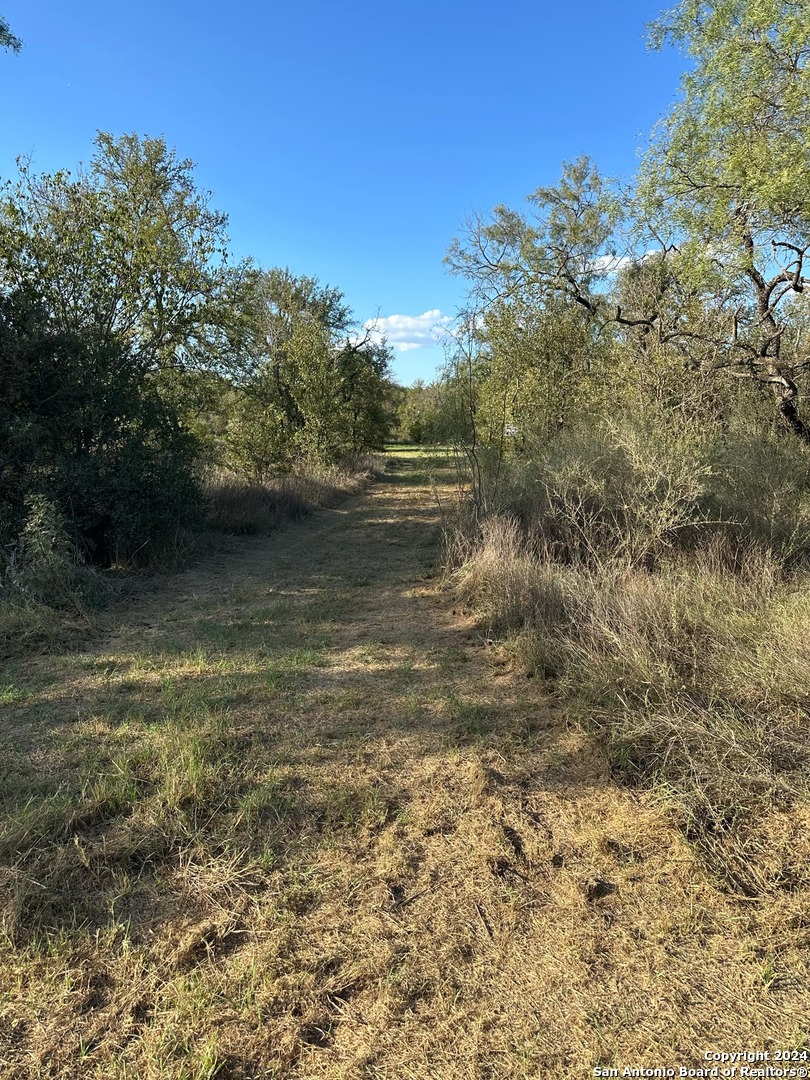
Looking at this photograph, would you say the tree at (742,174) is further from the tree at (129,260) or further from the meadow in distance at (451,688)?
the tree at (129,260)

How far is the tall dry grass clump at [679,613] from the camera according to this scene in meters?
2.73

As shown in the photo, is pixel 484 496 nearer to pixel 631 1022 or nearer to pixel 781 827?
pixel 781 827

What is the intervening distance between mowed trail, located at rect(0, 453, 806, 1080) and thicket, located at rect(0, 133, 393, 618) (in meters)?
3.77

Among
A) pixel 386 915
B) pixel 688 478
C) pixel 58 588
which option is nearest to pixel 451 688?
pixel 386 915

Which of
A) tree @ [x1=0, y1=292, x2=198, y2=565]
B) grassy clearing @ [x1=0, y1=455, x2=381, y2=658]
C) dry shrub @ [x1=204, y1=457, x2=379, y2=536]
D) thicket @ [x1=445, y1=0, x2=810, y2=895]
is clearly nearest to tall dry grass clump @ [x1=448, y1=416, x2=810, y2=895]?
thicket @ [x1=445, y1=0, x2=810, y2=895]

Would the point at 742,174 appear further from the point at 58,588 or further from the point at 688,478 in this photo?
the point at 58,588

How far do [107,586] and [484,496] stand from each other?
16.5 feet

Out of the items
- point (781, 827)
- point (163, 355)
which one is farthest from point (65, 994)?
point (163, 355)

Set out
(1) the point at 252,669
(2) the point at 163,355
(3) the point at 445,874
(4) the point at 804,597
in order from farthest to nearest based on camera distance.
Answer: (2) the point at 163,355
(1) the point at 252,669
(4) the point at 804,597
(3) the point at 445,874

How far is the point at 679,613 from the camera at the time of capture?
402cm

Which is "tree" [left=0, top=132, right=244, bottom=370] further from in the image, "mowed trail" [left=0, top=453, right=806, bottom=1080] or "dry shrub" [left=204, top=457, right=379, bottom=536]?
"mowed trail" [left=0, top=453, right=806, bottom=1080]

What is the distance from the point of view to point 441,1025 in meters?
1.78

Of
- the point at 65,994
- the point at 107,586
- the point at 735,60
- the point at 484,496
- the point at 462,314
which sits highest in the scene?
the point at 735,60

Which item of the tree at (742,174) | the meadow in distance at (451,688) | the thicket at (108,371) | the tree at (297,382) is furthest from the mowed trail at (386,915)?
the tree at (297,382)
